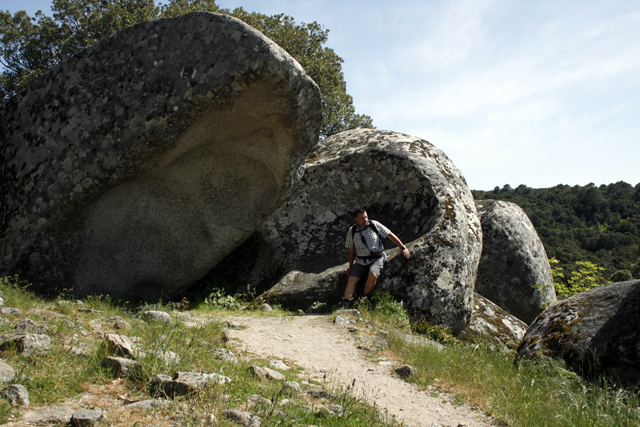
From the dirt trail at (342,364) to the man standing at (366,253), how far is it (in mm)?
896

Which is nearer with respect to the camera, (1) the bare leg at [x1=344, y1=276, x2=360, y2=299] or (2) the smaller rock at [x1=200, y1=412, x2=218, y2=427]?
(2) the smaller rock at [x1=200, y1=412, x2=218, y2=427]

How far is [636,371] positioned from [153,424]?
366cm

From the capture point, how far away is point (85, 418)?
2.05m

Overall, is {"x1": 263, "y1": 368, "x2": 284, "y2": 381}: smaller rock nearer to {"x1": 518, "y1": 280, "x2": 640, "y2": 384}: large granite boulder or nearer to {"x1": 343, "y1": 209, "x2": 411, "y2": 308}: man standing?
{"x1": 518, "y1": 280, "x2": 640, "y2": 384}: large granite boulder

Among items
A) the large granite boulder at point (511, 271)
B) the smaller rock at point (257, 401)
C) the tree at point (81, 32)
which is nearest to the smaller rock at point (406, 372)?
the smaller rock at point (257, 401)

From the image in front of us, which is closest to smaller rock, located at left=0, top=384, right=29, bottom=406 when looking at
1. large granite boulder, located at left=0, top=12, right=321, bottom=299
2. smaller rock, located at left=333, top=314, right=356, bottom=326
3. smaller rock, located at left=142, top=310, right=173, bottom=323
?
smaller rock, located at left=142, top=310, right=173, bottom=323

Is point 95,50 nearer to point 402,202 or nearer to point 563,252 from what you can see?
point 402,202

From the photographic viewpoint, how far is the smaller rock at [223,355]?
3336 millimetres

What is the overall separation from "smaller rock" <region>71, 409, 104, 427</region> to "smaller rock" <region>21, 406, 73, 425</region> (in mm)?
67

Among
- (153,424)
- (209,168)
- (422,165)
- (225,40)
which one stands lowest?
(153,424)

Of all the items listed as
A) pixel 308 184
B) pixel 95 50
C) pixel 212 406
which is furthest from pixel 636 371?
pixel 95 50

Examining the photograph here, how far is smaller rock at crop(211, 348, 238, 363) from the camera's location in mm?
3336

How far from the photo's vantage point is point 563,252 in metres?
23.6

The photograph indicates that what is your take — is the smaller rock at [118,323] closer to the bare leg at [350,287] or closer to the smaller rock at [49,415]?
the smaller rock at [49,415]
